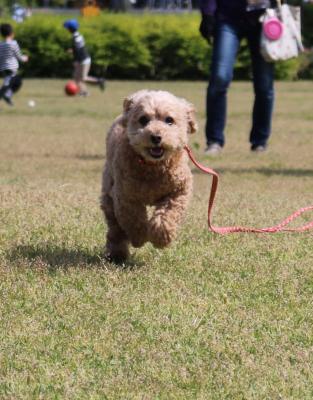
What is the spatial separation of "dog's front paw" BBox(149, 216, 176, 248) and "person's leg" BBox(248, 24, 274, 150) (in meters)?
5.61

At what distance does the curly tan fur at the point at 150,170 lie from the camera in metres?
5.20

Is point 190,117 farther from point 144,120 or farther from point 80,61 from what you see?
point 80,61

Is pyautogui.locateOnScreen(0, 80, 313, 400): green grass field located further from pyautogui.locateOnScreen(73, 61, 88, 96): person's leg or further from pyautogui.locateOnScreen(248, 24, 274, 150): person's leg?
pyautogui.locateOnScreen(73, 61, 88, 96): person's leg

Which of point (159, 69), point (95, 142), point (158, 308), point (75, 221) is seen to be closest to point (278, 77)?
point (159, 69)

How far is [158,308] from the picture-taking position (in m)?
4.68

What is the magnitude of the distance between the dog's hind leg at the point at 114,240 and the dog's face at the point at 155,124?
52cm

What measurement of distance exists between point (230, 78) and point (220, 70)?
0.24 metres

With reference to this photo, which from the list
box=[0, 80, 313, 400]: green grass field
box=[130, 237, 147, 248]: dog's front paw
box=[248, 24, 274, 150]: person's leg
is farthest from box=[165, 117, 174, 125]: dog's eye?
box=[248, 24, 274, 150]: person's leg

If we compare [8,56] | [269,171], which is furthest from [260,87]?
[8,56]

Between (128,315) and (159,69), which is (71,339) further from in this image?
(159,69)

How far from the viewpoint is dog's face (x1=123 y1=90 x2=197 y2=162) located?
16.9ft

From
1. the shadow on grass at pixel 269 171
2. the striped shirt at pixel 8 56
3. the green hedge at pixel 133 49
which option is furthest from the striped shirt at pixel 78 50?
the shadow on grass at pixel 269 171

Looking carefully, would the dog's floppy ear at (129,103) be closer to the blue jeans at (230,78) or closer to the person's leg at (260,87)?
the blue jeans at (230,78)

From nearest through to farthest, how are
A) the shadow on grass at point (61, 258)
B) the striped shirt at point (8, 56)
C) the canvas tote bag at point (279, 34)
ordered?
1. the shadow on grass at point (61, 258)
2. the canvas tote bag at point (279, 34)
3. the striped shirt at point (8, 56)
